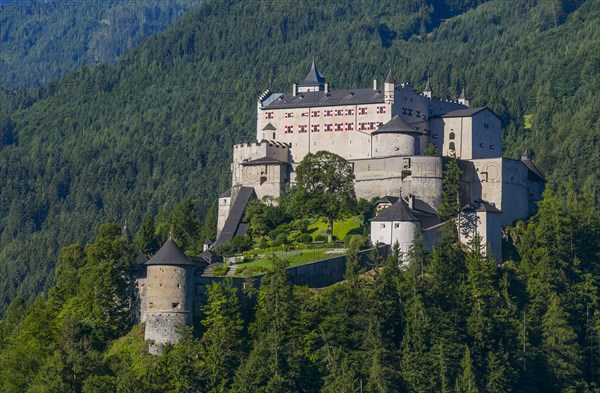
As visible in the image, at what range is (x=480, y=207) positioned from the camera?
89.9 metres

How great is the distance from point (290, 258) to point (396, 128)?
16432 mm

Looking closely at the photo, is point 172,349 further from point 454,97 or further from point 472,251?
point 454,97

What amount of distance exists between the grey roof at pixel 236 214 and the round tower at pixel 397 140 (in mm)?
9961

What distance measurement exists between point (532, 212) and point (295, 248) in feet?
62.5

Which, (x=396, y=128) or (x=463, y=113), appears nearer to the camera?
(x=396, y=128)

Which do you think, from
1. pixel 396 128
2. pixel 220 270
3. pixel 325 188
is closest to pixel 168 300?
pixel 220 270

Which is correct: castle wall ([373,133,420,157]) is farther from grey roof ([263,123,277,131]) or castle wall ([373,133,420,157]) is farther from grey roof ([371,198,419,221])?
grey roof ([371,198,419,221])

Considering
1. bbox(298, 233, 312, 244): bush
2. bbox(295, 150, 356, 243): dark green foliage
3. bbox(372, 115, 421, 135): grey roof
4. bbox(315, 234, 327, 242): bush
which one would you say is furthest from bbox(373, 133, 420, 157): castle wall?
bbox(298, 233, 312, 244): bush

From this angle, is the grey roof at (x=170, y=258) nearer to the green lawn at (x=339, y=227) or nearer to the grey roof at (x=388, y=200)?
the green lawn at (x=339, y=227)

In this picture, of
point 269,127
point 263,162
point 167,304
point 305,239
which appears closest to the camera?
point 167,304

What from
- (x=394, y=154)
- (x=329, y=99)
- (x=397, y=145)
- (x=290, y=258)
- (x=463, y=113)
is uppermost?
(x=329, y=99)

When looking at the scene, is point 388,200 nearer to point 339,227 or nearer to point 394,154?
point 339,227

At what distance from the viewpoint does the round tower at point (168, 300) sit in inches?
2963

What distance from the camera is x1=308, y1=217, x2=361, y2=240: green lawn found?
92.9m
